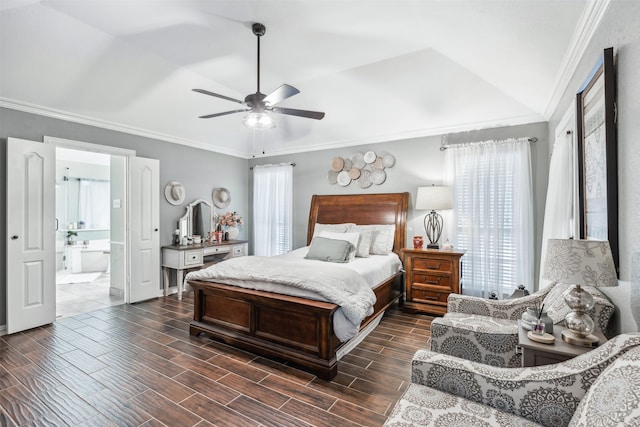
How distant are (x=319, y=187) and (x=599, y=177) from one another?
A: 4.10 metres

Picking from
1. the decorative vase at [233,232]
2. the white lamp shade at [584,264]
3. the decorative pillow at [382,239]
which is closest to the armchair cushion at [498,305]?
the white lamp shade at [584,264]

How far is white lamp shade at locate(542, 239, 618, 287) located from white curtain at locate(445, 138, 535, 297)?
8.79ft

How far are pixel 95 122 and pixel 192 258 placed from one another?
2.31 metres

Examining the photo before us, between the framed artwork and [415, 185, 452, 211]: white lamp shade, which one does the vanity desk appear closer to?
[415, 185, 452, 211]: white lamp shade

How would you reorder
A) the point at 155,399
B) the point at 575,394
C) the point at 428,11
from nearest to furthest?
the point at 575,394 → the point at 155,399 → the point at 428,11

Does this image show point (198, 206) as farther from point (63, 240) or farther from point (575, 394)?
point (575, 394)

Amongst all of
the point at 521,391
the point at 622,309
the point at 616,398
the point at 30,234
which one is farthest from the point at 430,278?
the point at 30,234

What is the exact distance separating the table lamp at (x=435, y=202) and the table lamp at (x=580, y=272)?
248 cm

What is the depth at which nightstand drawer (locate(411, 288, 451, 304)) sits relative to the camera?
13.0 feet

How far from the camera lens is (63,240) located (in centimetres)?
736

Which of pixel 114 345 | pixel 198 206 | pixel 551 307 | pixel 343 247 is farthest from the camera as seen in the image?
pixel 198 206

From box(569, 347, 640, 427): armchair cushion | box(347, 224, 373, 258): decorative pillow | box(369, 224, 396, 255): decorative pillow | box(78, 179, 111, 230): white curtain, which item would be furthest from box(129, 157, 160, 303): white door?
box(569, 347, 640, 427): armchair cushion

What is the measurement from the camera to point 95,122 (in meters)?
4.20

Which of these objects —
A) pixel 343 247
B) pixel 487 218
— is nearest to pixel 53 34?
pixel 343 247
